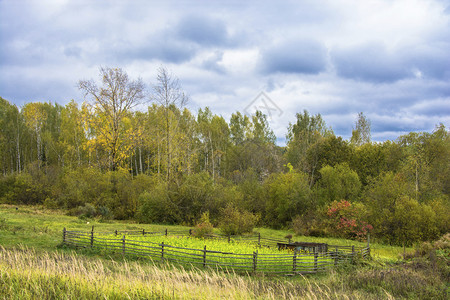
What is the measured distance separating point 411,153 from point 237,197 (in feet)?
62.2

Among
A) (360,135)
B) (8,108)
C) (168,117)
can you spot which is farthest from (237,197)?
(8,108)

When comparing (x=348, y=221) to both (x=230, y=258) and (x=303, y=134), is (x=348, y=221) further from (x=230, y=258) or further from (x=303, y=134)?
(x=303, y=134)

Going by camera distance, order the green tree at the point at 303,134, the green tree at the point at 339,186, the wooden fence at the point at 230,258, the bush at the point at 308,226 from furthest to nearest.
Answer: the green tree at the point at 303,134 → the green tree at the point at 339,186 → the bush at the point at 308,226 → the wooden fence at the point at 230,258

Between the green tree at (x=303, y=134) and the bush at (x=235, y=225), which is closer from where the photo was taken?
the bush at (x=235, y=225)

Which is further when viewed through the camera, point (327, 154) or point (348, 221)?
point (327, 154)

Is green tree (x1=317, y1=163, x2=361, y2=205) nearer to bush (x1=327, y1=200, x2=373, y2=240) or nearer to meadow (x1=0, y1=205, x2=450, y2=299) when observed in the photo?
bush (x1=327, y1=200, x2=373, y2=240)

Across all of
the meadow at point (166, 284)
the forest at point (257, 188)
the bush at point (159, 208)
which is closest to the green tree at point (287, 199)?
the forest at point (257, 188)

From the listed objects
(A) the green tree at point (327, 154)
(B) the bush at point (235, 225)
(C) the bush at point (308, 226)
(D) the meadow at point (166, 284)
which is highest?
(A) the green tree at point (327, 154)

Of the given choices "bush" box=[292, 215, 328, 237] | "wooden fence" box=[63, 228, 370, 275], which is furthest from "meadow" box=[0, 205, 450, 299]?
"bush" box=[292, 215, 328, 237]

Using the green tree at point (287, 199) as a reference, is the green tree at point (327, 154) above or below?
above

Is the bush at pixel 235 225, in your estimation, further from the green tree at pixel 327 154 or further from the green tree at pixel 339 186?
the green tree at pixel 327 154

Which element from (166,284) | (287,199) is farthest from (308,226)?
(166,284)

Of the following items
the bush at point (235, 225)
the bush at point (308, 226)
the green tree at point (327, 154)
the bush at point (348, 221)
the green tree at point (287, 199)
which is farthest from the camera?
the green tree at point (327, 154)

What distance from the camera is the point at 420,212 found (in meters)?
23.9
